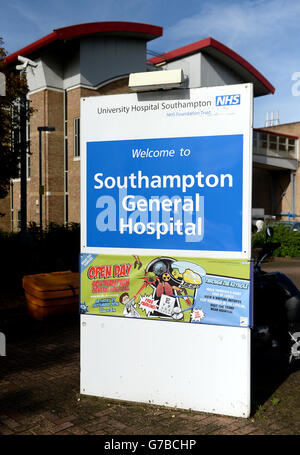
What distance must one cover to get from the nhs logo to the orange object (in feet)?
14.4

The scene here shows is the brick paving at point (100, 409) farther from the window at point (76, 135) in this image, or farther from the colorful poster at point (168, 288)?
the window at point (76, 135)

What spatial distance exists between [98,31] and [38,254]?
18.7m

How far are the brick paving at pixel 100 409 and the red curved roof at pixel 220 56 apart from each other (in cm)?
2820

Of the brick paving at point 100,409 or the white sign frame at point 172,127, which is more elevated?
the white sign frame at point 172,127

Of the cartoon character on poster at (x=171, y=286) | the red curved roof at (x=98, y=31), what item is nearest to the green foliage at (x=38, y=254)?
the cartoon character on poster at (x=171, y=286)

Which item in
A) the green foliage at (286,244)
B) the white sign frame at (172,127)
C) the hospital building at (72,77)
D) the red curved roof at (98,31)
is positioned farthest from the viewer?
the hospital building at (72,77)

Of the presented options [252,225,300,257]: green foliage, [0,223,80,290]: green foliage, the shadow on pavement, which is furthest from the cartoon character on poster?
[252,225,300,257]: green foliage

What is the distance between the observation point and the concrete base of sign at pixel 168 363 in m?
3.73

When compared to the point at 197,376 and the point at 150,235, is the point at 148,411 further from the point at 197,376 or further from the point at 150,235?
the point at 150,235

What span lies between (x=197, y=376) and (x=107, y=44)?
25.6 meters

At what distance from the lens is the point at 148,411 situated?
3865 mm

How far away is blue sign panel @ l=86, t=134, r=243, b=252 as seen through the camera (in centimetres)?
371

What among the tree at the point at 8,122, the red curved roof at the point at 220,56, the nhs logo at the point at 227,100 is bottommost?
the nhs logo at the point at 227,100

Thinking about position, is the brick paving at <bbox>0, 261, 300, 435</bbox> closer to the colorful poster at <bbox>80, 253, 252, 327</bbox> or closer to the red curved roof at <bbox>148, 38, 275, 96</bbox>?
the colorful poster at <bbox>80, 253, 252, 327</bbox>
